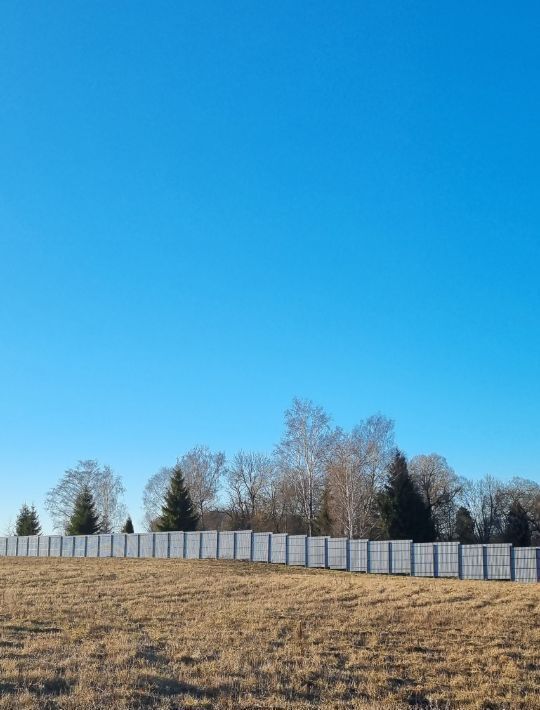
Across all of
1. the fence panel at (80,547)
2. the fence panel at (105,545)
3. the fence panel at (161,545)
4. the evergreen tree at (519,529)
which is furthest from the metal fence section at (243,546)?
the evergreen tree at (519,529)

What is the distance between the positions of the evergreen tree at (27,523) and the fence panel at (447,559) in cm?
6113

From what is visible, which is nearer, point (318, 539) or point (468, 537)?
point (318, 539)

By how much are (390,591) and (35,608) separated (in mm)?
13314

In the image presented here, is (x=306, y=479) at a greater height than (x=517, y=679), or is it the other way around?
(x=306, y=479)

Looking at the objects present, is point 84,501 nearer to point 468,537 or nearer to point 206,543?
point 206,543

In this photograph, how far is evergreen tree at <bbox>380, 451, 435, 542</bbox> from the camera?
195 ft

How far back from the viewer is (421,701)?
42.1ft

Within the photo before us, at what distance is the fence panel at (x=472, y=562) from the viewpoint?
133 ft

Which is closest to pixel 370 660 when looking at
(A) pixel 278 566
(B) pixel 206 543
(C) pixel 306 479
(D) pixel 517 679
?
(D) pixel 517 679

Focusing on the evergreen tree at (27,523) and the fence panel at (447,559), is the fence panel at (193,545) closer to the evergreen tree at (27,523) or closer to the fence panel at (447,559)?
the fence panel at (447,559)

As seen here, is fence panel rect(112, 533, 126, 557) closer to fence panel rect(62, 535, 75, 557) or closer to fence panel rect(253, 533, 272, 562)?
fence panel rect(62, 535, 75, 557)

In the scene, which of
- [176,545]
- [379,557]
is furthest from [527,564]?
[176,545]

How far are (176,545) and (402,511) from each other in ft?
60.4

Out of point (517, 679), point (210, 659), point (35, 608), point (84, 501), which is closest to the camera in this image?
point (517, 679)
